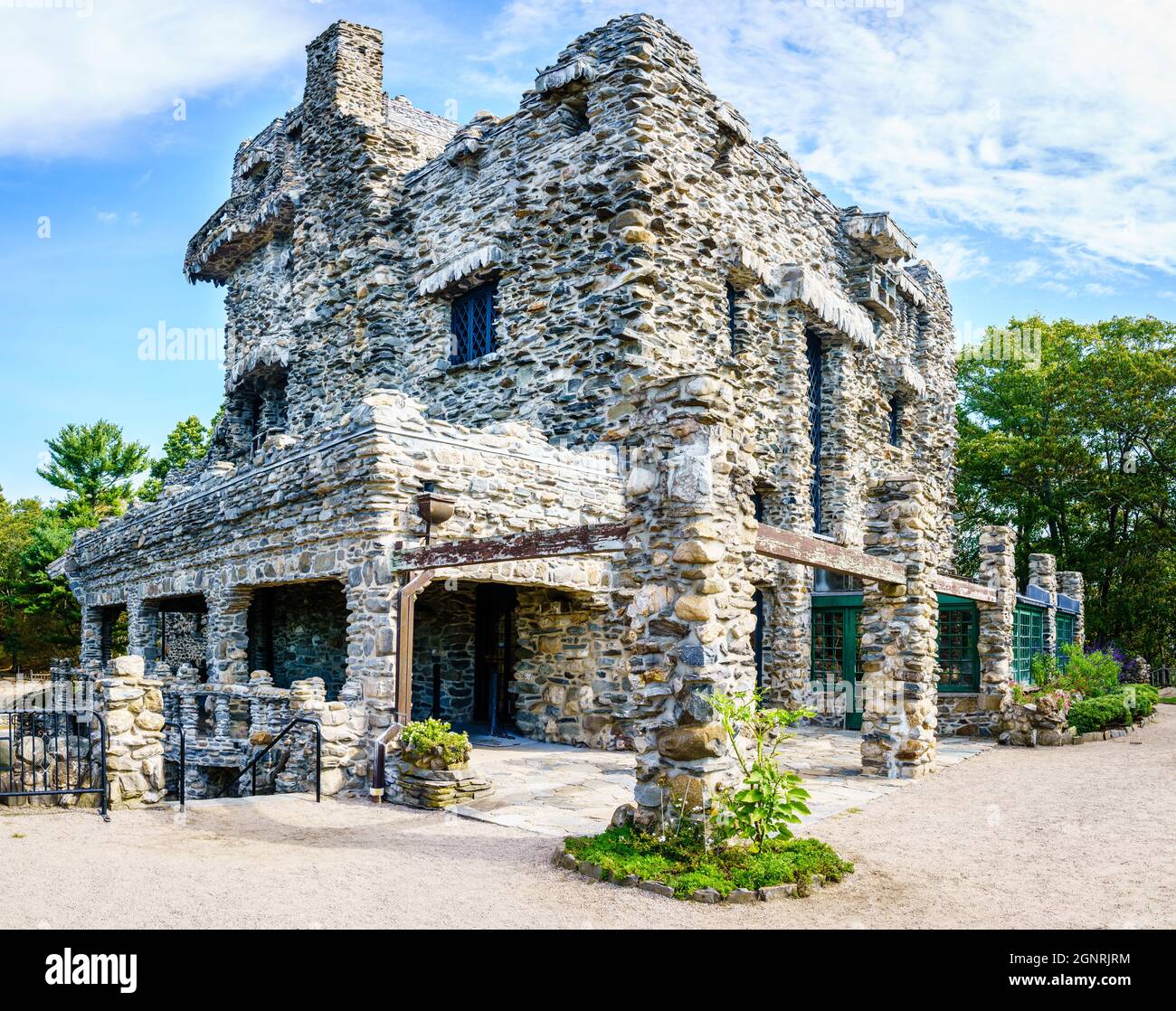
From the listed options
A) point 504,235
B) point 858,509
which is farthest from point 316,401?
point 858,509

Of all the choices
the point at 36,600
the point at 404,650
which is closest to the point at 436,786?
the point at 404,650

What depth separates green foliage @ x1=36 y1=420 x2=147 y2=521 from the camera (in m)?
33.0

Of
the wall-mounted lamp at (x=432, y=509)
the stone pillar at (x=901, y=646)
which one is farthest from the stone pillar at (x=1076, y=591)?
the wall-mounted lamp at (x=432, y=509)

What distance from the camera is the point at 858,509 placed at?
18031 mm

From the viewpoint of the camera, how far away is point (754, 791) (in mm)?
6207

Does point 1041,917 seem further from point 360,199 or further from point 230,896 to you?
point 360,199

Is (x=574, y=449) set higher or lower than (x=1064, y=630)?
higher

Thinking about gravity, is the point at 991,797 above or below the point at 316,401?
below

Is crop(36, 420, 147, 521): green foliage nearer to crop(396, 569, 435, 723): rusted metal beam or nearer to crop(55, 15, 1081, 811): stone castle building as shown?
crop(55, 15, 1081, 811): stone castle building

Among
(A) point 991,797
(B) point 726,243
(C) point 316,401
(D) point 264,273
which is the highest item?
(D) point 264,273

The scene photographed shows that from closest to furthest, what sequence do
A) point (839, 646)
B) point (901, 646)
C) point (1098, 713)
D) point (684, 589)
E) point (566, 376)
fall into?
point (684, 589) < point (901, 646) < point (566, 376) < point (1098, 713) < point (839, 646)

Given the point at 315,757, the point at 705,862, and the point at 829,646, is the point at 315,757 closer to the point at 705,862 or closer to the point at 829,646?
the point at 705,862

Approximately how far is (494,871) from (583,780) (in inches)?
139

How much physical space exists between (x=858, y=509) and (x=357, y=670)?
11743 millimetres
